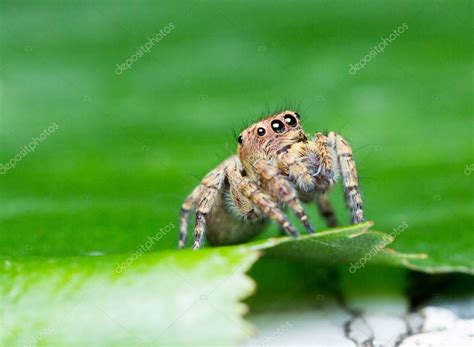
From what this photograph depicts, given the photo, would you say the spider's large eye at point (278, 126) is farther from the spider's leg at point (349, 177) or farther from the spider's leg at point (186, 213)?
the spider's leg at point (186, 213)

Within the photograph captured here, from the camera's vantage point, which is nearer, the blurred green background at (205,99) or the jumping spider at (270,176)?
the jumping spider at (270,176)

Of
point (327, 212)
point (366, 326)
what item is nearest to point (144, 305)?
point (366, 326)

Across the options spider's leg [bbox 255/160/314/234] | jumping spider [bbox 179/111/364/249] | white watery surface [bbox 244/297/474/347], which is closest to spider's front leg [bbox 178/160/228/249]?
jumping spider [bbox 179/111/364/249]

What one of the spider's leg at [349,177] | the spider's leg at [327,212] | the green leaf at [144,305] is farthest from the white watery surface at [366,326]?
the spider's leg at [327,212]

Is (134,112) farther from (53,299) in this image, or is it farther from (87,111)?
(53,299)

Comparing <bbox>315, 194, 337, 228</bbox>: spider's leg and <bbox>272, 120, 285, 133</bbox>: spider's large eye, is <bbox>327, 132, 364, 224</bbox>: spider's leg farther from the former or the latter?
<bbox>315, 194, 337, 228</bbox>: spider's leg

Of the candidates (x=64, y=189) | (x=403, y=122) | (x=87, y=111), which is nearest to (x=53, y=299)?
(x=64, y=189)

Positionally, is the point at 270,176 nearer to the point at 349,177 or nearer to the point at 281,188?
the point at 281,188
